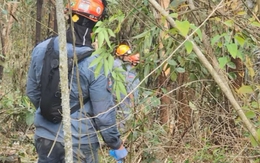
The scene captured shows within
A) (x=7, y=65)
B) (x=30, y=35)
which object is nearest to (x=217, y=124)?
(x=7, y=65)

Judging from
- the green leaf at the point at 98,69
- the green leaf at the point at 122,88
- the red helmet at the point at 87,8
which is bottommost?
the green leaf at the point at 122,88

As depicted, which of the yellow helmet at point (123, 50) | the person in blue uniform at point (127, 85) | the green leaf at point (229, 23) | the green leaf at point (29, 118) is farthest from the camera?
the green leaf at point (29, 118)

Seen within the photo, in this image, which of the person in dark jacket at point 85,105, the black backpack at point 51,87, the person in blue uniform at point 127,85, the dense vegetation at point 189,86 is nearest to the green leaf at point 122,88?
the dense vegetation at point 189,86

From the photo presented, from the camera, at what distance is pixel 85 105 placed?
373cm

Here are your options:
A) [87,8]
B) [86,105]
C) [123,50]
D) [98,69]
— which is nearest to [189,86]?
[123,50]

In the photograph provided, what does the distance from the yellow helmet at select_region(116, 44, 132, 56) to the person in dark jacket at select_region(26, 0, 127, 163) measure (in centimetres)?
64

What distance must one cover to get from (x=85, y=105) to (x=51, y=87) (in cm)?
27

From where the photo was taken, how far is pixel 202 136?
4.56m

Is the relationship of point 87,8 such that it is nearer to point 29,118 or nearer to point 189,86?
point 189,86

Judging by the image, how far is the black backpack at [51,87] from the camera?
142 inches

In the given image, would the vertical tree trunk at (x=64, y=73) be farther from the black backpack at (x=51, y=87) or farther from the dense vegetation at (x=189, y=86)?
the black backpack at (x=51, y=87)

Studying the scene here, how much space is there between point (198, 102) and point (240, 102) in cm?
106

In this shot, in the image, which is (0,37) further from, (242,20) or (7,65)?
(242,20)

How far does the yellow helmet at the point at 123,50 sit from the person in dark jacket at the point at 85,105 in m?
0.64
